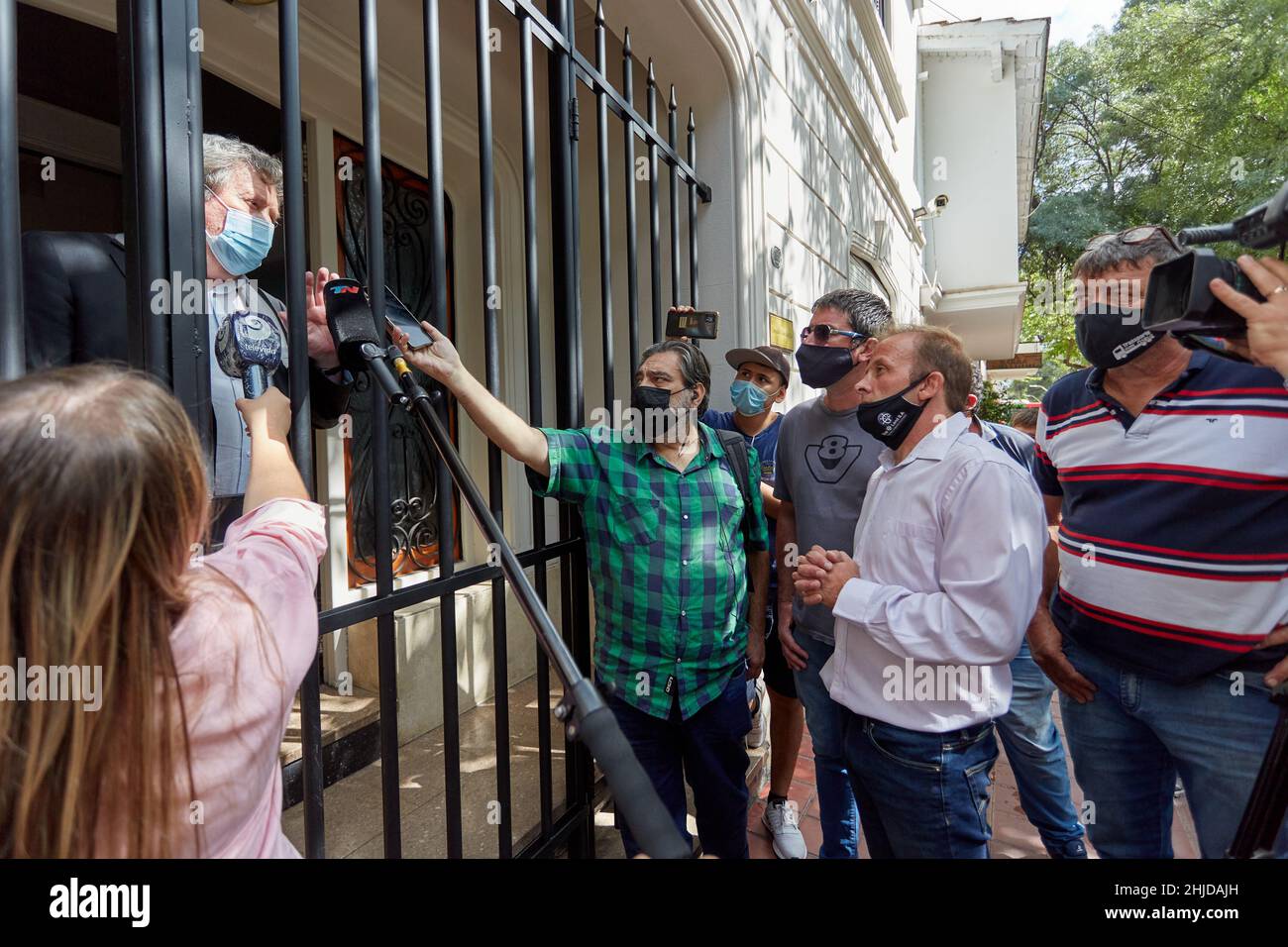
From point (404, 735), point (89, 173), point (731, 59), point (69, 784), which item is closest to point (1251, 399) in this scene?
point (69, 784)

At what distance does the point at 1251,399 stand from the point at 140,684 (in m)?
2.23

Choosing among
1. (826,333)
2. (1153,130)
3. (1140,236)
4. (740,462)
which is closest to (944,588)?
(740,462)

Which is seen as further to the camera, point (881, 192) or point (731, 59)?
point (881, 192)

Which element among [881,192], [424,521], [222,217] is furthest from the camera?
[881,192]

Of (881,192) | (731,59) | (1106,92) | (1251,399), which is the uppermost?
(1106,92)

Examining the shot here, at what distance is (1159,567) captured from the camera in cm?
175

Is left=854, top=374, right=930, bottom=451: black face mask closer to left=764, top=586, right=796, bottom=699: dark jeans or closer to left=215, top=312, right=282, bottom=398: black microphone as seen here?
left=764, top=586, right=796, bottom=699: dark jeans

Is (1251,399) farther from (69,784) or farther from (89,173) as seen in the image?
(89,173)

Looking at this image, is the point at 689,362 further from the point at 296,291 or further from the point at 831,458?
the point at 296,291

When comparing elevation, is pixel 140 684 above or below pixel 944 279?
below

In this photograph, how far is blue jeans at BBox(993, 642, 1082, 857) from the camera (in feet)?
8.79

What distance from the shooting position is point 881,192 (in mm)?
7852

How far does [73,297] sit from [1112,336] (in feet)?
7.60

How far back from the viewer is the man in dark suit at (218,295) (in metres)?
1.27
